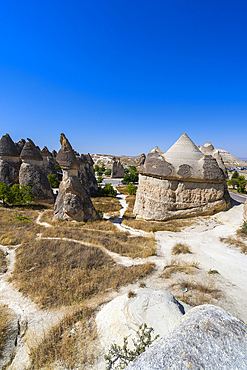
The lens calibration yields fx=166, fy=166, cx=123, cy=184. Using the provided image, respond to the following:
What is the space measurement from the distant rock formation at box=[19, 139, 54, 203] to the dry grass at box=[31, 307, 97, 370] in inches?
625

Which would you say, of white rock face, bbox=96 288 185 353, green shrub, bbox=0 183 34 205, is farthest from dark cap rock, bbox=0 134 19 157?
white rock face, bbox=96 288 185 353

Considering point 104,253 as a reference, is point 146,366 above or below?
above

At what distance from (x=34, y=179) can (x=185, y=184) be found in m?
14.4

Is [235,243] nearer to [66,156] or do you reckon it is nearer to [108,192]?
[66,156]

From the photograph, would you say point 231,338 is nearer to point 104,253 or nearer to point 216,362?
point 216,362

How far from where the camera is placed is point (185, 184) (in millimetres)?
11188

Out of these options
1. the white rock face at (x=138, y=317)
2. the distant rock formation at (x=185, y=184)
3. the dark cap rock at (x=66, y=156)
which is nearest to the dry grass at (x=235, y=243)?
the distant rock formation at (x=185, y=184)


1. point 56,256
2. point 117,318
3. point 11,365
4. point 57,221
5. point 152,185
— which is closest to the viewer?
point 11,365

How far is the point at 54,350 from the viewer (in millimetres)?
2701

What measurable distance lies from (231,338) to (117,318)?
86.0 inches

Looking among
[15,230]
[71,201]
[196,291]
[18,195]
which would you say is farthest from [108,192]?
[196,291]

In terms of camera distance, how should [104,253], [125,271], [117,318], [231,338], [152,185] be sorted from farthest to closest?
[152,185], [104,253], [125,271], [117,318], [231,338]

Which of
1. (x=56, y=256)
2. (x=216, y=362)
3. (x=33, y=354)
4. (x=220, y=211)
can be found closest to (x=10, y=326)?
(x=33, y=354)

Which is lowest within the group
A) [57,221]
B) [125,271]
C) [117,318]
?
[57,221]
